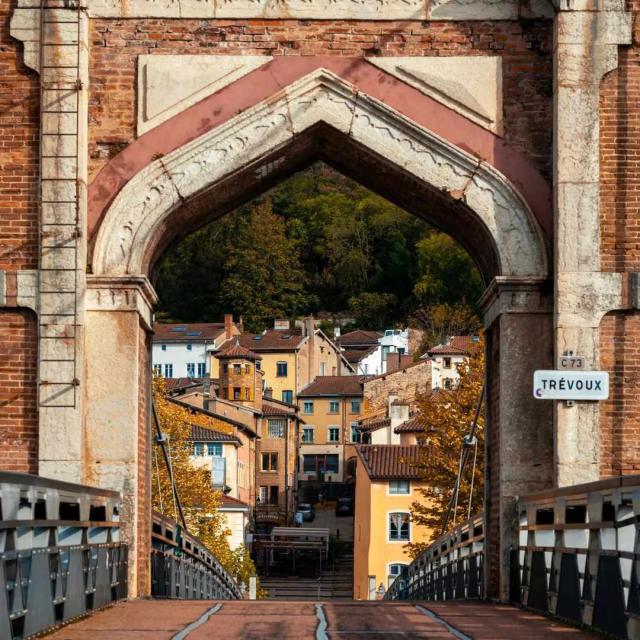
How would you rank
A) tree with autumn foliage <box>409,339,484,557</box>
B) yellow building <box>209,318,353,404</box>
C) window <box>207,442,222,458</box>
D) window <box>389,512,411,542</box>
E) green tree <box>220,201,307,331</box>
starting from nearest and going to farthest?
tree with autumn foliage <box>409,339,484,557</box> → window <box>389,512,411,542</box> → window <box>207,442,222,458</box> → yellow building <box>209,318,353,404</box> → green tree <box>220,201,307,331</box>

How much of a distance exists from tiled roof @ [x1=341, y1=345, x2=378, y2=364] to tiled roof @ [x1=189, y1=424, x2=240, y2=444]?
46311 millimetres

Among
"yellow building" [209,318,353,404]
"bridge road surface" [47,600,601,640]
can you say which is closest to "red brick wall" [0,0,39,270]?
"bridge road surface" [47,600,601,640]

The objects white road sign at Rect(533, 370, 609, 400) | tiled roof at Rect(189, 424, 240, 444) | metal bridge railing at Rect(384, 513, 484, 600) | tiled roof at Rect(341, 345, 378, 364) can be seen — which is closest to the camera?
white road sign at Rect(533, 370, 609, 400)

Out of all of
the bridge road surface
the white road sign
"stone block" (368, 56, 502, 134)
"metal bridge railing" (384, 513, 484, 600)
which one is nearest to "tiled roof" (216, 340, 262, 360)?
"metal bridge railing" (384, 513, 484, 600)

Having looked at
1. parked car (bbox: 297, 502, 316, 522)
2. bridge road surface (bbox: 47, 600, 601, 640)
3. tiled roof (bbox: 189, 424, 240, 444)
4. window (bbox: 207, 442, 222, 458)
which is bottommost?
parked car (bbox: 297, 502, 316, 522)

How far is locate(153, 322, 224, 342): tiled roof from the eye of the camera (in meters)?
121

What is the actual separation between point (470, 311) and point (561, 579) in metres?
114

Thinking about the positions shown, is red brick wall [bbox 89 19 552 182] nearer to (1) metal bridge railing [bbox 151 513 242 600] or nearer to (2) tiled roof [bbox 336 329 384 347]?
(1) metal bridge railing [bbox 151 513 242 600]

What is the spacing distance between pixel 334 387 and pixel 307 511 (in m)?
13.8

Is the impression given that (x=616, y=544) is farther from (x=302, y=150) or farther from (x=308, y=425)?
(x=308, y=425)

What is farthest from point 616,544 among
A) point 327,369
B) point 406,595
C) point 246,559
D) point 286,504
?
point 327,369

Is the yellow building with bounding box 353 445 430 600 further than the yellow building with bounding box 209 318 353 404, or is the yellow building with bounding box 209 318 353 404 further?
the yellow building with bounding box 209 318 353 404

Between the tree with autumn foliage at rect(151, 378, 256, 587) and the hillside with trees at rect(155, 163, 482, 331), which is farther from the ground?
the hillside with trees at rect(155, 163, 482, 331)

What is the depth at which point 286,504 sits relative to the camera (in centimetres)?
10162
